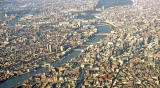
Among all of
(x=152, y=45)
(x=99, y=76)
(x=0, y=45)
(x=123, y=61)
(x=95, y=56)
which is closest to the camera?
(x=99, y=76)

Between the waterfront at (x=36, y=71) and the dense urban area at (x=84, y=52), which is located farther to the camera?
the waterfront at (x=36, y=71)

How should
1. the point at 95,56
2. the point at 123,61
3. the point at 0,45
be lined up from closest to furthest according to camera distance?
the point at 123,61 < the point at 95,56 < the point at 0,45

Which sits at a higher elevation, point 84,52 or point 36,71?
point 84,52

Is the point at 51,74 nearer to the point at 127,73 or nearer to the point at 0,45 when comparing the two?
the point at 127,73

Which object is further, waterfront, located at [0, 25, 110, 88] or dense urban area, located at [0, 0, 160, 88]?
waterfront, located at [0, 25, 110, 88]

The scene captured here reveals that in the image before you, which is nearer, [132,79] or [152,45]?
[132,79]

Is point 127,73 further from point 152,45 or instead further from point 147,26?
point 147,26

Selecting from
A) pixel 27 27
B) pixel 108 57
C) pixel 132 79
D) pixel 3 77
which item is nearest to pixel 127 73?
pixel 132 79

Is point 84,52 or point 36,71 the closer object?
point 36,71
